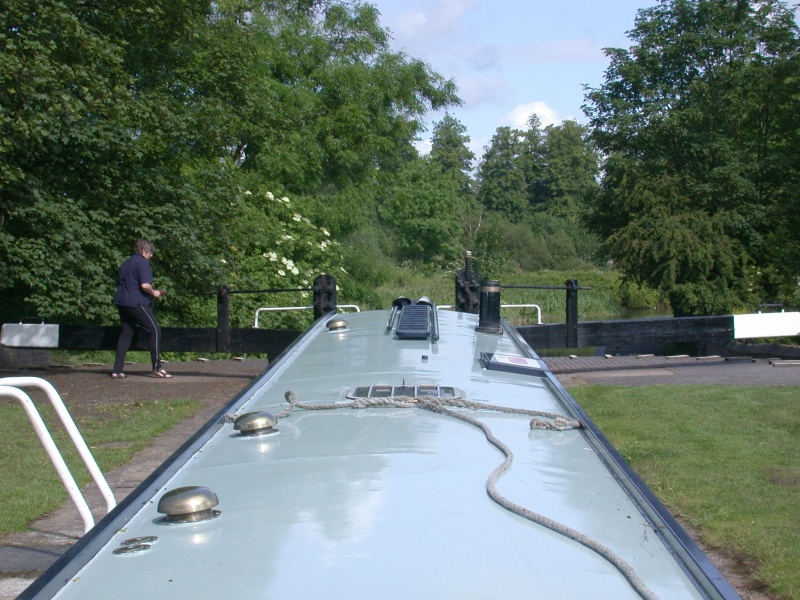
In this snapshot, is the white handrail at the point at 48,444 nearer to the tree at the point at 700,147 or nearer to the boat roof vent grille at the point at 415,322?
the boat roof vent grille at the point at 415,322

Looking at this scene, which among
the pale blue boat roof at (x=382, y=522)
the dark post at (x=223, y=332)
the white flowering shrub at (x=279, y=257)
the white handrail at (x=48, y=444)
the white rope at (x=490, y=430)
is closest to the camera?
the pale blue boat roof at (x=382, y=522)

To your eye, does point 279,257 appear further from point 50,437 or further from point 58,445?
point 50,437

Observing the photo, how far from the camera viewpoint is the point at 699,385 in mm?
10148

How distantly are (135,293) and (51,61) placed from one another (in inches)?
123

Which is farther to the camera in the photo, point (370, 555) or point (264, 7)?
point (264, 7)

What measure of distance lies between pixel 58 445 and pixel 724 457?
5242 mm

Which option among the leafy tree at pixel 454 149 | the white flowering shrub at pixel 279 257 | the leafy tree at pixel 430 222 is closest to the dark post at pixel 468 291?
the white flowering shrub at pixel 279 257

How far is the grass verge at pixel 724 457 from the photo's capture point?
4977 millimetres

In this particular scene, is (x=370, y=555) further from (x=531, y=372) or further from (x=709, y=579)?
(x=531, y=372)

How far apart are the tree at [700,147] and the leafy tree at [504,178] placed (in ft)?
172

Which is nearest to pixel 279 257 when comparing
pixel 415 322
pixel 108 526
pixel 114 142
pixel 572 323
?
pixel 114 142

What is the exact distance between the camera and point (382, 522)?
2.27m

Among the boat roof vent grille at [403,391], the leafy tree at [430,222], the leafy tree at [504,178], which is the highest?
the leafy tree at [504,178]

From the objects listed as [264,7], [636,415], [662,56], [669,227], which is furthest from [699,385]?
[662,56]
